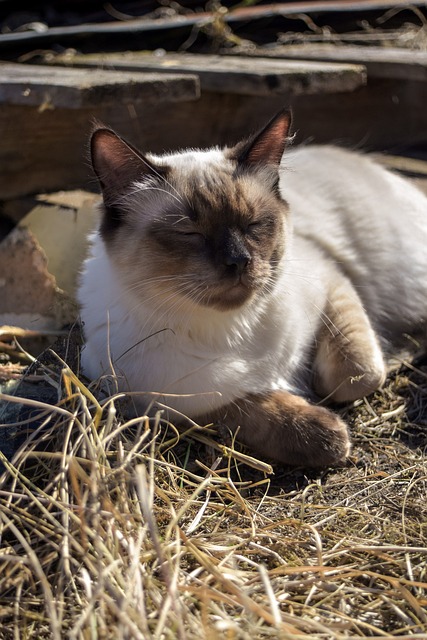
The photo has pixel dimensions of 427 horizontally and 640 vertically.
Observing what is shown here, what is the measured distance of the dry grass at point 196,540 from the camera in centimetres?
165

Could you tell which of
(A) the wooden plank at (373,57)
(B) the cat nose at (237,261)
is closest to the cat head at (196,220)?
(B) the cat nose at (237,261)

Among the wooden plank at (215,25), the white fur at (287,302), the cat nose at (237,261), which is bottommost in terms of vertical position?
the white fur at (287,302)

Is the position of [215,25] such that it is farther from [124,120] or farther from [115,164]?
[115,164]

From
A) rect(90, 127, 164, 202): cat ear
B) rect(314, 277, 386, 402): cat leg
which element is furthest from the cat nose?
rect(314, 277, 386, 402): cat leg

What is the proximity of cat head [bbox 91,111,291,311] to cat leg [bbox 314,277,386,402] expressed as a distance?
1.61 ft

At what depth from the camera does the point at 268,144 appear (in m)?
2.52

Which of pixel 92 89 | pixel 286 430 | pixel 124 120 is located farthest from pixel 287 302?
pixel 124 120

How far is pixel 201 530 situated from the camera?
2.18 metres

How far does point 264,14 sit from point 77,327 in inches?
115

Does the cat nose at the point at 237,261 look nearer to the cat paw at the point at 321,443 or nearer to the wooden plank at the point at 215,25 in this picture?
the cat paw at the point at 321,443

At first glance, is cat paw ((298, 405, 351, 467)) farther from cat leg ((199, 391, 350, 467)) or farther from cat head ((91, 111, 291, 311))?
cat head ((91, 111, 291, 311))

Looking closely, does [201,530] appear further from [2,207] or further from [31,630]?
[2,207]

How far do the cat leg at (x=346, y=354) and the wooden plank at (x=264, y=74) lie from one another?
1225 mm

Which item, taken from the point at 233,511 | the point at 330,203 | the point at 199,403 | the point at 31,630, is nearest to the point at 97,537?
the point at 31,630
